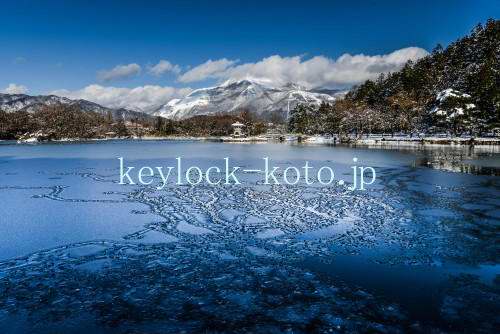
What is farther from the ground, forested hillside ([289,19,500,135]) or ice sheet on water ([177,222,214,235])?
forested hillside ([289,19,500,135])

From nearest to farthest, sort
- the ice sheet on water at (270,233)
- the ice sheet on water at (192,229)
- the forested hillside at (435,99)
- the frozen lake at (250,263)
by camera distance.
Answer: the frozen lake at (250,263) < the ice sheet on water at (270,233) < the ice sheet on water at (192,229) < the forested hillside at (435,99)

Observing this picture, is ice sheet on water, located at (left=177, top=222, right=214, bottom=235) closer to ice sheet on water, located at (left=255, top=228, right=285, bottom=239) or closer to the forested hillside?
ice sheet on water, located at (left=255, top=228, right=285, bottom=239)

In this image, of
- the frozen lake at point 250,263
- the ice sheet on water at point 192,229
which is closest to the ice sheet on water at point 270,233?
the frozen lake at point 250,263

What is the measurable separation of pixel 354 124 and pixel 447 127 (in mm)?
30582

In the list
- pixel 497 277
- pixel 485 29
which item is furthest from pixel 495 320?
pixel 485 29

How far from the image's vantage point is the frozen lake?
7998 millimetres

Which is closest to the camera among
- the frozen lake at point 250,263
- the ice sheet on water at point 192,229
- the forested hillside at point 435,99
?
the frozen lake at point 250,263

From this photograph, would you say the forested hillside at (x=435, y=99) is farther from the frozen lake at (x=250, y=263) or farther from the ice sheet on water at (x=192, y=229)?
→ the ice sheet on water at (x=192, y=229)

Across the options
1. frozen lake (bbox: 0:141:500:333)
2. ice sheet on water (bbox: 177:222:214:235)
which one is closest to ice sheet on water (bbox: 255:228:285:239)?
frozen lake (bbox: 0:141:500:333)

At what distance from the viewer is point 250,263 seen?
1114 cm

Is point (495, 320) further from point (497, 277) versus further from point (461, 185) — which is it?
point (461, 185)

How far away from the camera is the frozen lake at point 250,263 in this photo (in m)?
8.00

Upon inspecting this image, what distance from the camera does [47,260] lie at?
11430 millimetres

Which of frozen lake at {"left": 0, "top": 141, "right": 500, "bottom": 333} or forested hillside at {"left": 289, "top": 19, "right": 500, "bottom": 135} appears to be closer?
frozen lake at {"left": 0, "top": 141, "right": 500, "bottom": 333}
